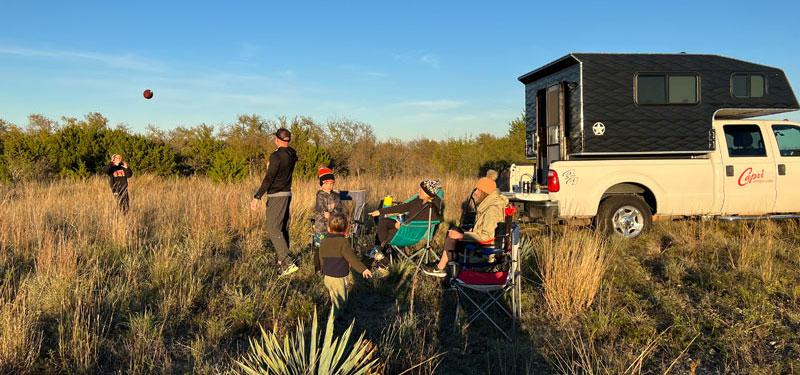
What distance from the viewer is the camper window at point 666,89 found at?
7.14m

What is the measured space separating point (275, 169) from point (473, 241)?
2284mm

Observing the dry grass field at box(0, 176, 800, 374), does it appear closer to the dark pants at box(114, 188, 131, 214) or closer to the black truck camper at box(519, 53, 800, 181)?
the black truck camper at box(519, 53, 800, 181)

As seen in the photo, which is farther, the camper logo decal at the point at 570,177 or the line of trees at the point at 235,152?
the line of trees at the point at 235,152

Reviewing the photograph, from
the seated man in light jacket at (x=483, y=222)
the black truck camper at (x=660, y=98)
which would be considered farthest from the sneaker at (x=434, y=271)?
the black truck camper at (x=660, y=98)

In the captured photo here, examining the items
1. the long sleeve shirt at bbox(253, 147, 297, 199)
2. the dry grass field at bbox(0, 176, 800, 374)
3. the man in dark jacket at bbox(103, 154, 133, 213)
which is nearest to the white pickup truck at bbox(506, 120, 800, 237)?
the dry grass field at bbox(0, 176, 800, 374)

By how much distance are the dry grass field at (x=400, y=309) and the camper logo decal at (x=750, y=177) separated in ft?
3.58

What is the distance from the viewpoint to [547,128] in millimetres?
8648

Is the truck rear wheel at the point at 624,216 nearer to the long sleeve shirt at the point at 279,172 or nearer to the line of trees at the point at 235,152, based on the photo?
the long sleeve shirt at the point at 279,172

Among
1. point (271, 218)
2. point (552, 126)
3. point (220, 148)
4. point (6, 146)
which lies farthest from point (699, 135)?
point (6, 146)

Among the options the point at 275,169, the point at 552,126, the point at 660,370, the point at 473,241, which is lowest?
the point at 660,370

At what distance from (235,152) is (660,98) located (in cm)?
1347

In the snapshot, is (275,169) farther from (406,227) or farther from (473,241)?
(473,241)

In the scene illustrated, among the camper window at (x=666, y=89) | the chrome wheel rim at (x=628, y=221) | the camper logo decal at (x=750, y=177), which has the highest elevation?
the camper window at (x=666, y=89)

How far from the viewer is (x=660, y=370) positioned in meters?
3.07
